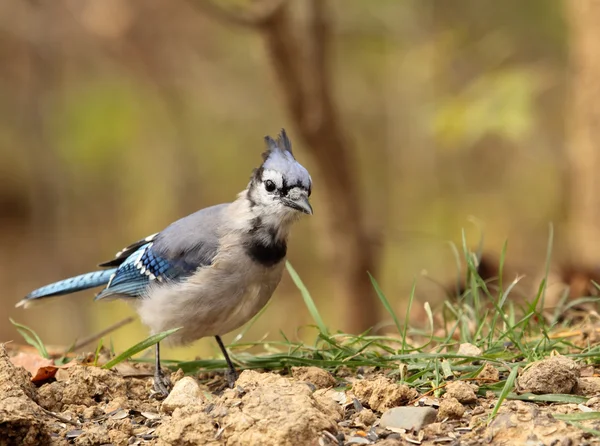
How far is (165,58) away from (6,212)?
3887mm

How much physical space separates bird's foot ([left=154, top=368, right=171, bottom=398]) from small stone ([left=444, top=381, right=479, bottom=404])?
103cm

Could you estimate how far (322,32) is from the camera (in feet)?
17.9

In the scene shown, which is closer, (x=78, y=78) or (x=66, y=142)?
(x=66, y=142)

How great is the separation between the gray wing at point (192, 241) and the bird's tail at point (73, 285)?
0.37 meters

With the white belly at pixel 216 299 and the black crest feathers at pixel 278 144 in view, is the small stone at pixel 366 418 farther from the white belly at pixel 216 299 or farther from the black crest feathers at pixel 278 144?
the black crest feathers at pixel 278 144

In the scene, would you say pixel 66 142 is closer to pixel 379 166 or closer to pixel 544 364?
pixel 379 166

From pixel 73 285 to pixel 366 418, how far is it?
174 centimetres

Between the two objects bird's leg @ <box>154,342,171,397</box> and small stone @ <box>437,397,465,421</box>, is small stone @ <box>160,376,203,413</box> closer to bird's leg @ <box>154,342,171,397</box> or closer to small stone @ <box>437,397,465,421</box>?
bird's leg @ <box>154,342,171,397</box>

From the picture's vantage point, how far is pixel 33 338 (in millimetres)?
3494

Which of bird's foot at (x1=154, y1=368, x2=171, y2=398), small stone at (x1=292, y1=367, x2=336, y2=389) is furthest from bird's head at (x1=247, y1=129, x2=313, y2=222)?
bird's foot at (x1=154, y1=368, x2=171, y2=398)

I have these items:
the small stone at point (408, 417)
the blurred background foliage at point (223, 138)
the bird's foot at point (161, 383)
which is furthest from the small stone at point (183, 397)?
the blurred background foliage at point (223, 138)

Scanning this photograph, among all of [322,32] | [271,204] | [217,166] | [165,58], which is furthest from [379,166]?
[271,204]

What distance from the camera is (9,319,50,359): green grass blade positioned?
3389mm

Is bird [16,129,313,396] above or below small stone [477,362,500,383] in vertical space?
above
